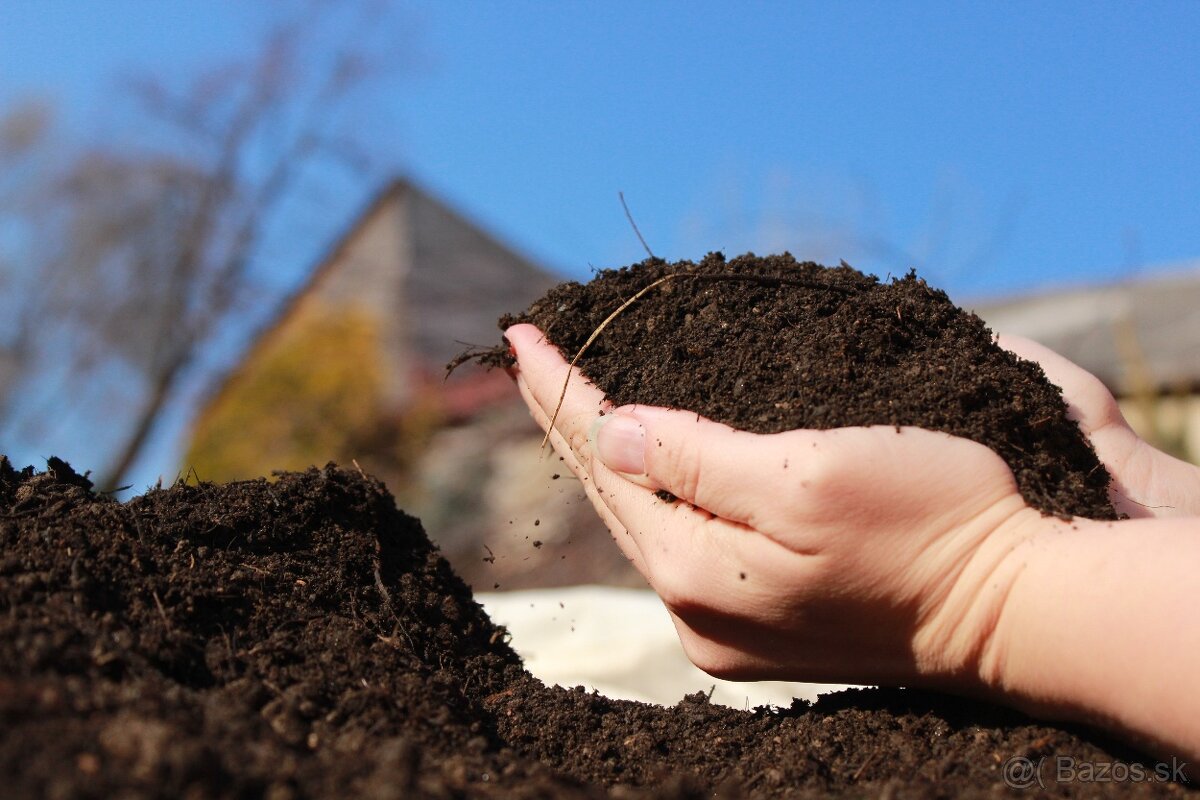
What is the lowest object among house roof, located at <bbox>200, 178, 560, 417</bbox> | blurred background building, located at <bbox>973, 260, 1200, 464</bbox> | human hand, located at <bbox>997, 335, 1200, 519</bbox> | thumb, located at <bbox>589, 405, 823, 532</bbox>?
thumb, located at <bbox>589, 405, 823, 532</bbox>

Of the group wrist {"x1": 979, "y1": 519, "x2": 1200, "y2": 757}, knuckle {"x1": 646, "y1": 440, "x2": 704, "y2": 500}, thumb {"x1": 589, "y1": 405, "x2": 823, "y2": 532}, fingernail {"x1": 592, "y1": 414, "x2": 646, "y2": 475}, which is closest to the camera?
wrist {"x1": 979, "y1": 519, "x2": 1200, "y2": 757}

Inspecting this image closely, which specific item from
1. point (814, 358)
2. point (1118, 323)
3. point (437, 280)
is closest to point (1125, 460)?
point (814, 358)

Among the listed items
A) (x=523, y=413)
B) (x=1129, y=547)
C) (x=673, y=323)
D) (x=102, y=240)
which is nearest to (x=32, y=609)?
(x=673, y=323)

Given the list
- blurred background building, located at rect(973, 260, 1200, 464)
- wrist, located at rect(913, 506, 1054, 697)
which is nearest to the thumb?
wrist, located at rect(913, 506, 1054, 697)

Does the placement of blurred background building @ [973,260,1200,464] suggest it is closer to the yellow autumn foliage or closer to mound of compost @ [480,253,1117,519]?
mound of compost @ [480,253,1117,519]

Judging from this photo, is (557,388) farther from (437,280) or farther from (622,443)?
(437,280)

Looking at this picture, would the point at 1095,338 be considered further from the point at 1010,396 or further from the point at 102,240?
the point at 102,240

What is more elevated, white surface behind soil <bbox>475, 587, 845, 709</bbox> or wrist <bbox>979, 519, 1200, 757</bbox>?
white surface behind soil <bbox>475, 587, 845, 709</bbox>

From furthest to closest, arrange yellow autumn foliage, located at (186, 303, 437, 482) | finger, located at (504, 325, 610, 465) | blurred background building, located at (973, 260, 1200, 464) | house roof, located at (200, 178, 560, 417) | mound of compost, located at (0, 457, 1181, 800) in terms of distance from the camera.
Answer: house roof, located at (200, 178, 560, 417), yellow autumn foliage, located at (186, 303, 437, 482), blurred background building, located at (973, 260, 1200, 464), finger, located at (504, 325, 610, 465), mound of compost, located at (0, 457, 1181, 800)
